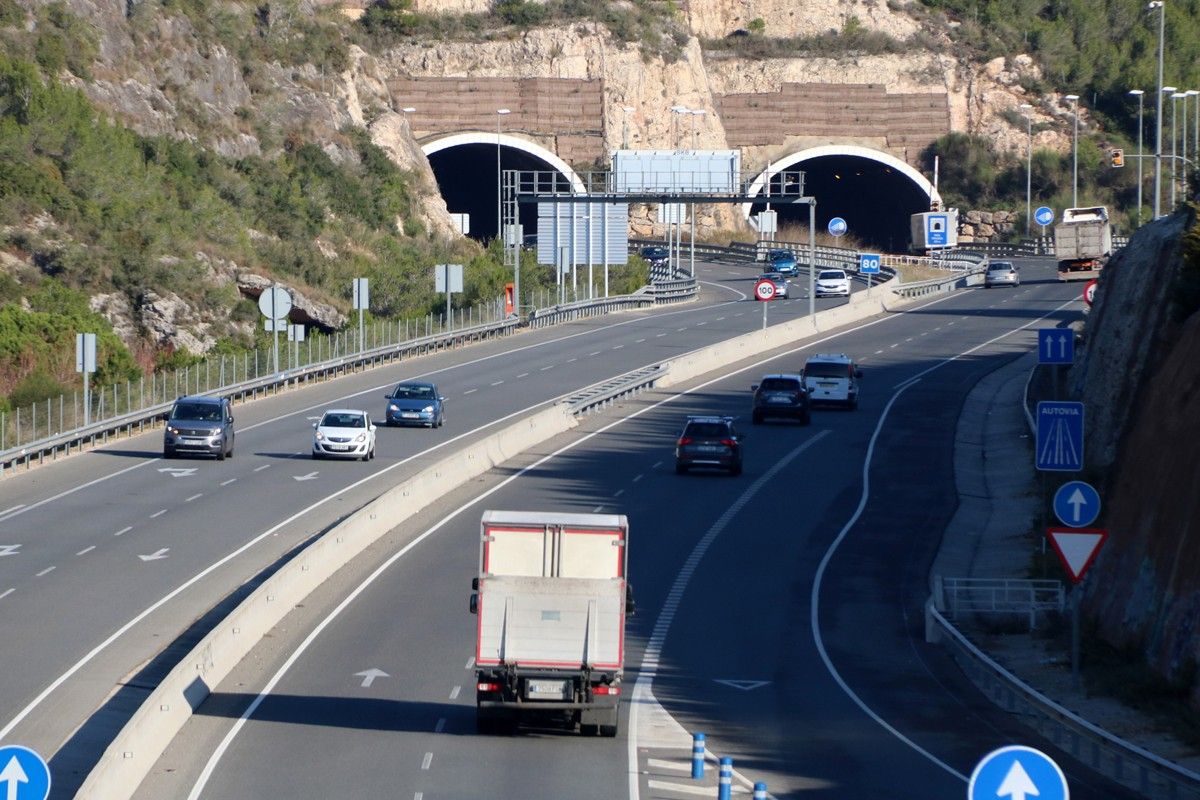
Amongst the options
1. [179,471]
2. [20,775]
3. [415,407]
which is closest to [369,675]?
[20,775]

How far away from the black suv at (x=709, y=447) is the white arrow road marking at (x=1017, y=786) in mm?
33785

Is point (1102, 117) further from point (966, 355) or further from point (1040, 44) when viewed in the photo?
point (966, 355)

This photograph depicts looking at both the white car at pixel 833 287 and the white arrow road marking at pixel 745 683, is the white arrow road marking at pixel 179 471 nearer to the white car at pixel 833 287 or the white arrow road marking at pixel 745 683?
the white arrow road marking at pixel 745 683

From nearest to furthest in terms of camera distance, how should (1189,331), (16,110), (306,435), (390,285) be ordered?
(1189,331) < (306,435) < (16,110) < (390,285)

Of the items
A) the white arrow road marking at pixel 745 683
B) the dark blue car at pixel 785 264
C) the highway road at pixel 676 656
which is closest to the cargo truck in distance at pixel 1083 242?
the dark blue car at pixel 785 264

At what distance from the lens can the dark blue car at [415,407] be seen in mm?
50906

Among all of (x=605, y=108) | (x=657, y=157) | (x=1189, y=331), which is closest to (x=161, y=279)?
(x=657, y=157)

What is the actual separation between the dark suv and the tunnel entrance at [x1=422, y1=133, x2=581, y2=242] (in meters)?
73.2

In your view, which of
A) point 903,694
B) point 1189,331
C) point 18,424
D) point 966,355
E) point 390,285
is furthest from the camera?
point 390,285

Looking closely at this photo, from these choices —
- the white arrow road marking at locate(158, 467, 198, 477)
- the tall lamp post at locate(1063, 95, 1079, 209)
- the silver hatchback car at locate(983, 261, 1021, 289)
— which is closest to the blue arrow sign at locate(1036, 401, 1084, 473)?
the white arrow road marking at locate(158, 467, 198, 477)

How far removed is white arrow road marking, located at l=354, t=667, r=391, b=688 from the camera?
23.7 meters

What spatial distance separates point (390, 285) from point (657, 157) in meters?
14.5

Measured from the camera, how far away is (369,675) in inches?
948

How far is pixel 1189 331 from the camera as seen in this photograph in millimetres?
30875
